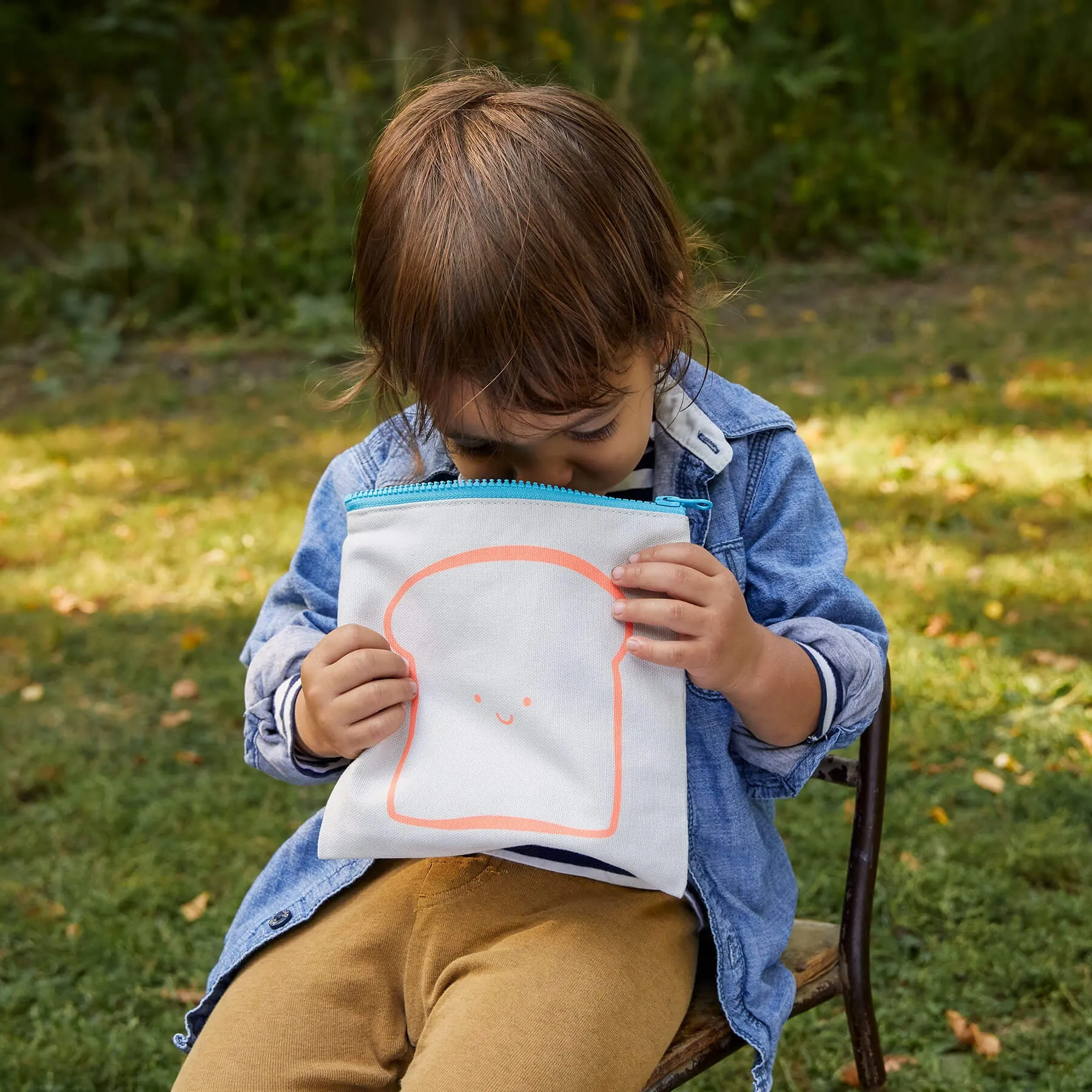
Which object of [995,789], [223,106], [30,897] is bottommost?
[30,897]

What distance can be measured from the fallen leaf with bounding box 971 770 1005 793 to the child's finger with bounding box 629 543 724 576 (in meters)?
1.78

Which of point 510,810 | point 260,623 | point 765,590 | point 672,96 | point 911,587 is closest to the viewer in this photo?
point 510,810

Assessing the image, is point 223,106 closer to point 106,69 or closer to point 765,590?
point 106,69

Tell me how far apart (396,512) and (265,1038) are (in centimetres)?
58

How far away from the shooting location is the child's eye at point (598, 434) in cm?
135

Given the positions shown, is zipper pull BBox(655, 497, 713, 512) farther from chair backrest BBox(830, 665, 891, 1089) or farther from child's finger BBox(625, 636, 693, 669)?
chair backrest BBox(830, 665, 891, 1089)

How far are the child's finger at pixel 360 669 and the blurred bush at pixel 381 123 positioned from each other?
5.50m

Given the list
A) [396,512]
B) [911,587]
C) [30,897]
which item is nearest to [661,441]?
[396,512]

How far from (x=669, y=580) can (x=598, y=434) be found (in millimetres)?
190

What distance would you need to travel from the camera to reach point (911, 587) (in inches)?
142

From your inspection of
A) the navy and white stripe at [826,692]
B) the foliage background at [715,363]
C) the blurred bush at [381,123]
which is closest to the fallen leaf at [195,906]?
the foliage background at [715,363]

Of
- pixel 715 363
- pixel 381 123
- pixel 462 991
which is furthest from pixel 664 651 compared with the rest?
pixel 381 123

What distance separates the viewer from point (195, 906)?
2.63 m

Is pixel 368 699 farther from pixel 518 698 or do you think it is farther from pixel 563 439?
pixel 563 439
